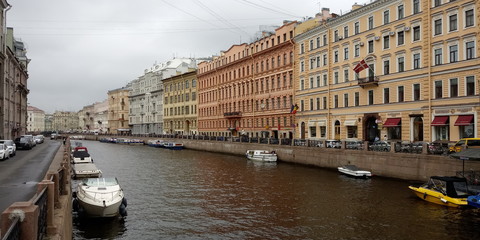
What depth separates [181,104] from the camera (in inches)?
4104

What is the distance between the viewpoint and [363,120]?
46219 mm

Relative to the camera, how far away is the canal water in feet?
58.0

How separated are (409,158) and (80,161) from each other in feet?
93.5

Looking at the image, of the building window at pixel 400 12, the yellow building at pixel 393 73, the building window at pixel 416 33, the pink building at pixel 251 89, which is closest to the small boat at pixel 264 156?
the yellow building at pixel 393 73

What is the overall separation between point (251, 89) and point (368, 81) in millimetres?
31264

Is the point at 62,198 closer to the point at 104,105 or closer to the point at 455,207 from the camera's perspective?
the point at 455,207

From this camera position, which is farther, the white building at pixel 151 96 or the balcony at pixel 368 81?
the white building at pixel 151 96

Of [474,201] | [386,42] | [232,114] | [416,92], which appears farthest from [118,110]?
[474,201]

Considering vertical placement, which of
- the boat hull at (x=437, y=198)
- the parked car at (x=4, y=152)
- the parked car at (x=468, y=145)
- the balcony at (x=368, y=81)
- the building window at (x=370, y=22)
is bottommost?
the boat hull at (x=437, y=198)

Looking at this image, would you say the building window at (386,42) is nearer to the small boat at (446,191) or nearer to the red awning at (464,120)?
the red awning at (464,120)

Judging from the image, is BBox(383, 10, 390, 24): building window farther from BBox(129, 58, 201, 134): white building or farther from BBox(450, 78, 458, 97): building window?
BBox(129, 58, 201, 134): white building

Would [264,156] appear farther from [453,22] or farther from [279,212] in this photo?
[279,212]

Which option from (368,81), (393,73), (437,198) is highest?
(393,73)

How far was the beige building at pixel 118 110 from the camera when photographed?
15075 cm
